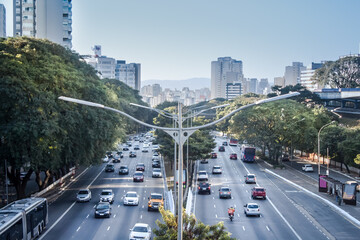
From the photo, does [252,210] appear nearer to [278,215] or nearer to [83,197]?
[278,215]

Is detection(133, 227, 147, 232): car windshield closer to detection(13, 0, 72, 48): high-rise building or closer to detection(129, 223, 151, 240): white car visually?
detection(129, 223, 151, 240): white car

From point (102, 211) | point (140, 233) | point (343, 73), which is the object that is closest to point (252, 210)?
point (102, 211)

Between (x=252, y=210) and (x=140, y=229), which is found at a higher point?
(x=140, y=229)

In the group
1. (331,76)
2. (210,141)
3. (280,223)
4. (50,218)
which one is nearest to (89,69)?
(210,141)

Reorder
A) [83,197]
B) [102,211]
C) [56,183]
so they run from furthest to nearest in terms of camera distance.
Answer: [56,183] → [83,197] → [102,211]

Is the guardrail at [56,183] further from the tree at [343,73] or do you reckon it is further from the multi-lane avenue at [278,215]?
the tree at [343,73]

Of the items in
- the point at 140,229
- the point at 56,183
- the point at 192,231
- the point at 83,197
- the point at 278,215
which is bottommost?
the point at 278,215

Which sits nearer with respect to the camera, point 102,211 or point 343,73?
point 102,211
